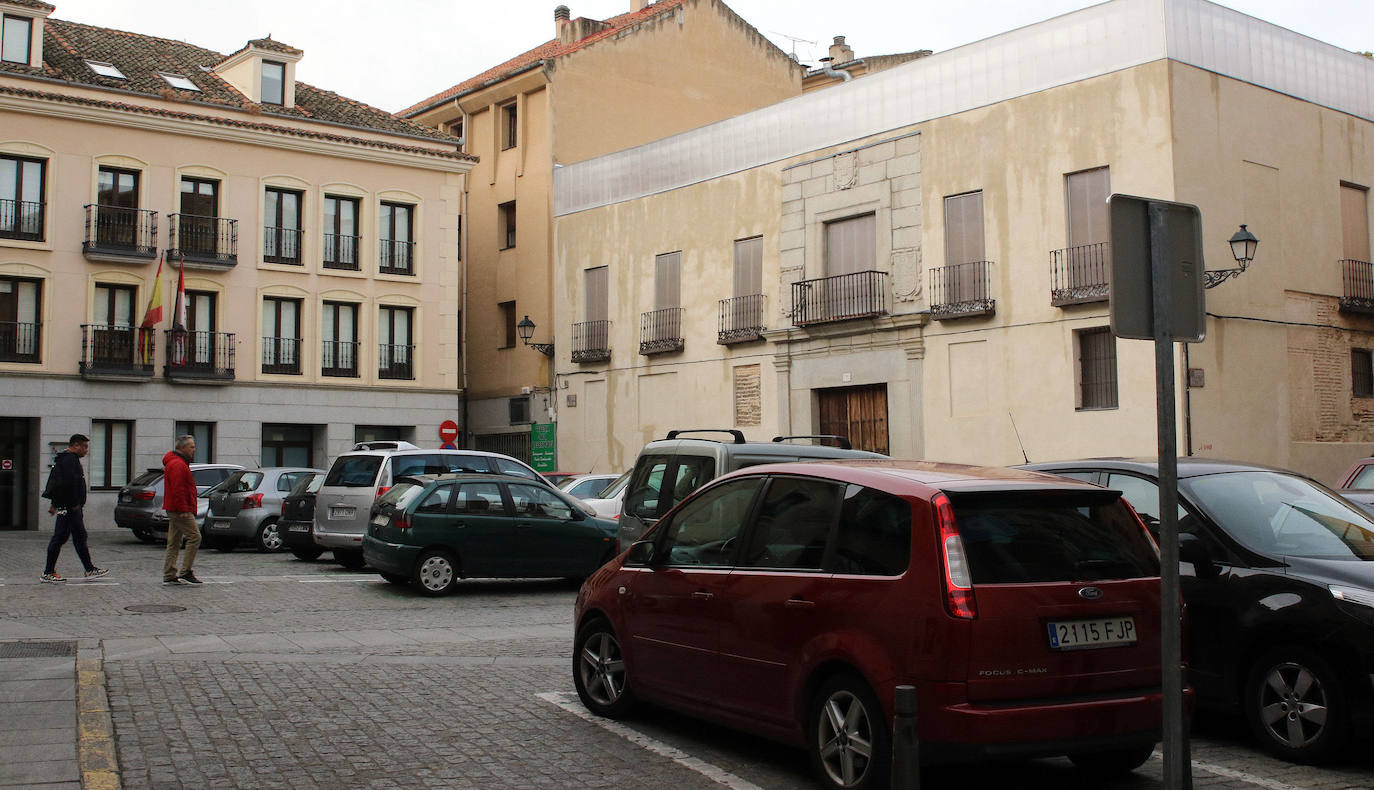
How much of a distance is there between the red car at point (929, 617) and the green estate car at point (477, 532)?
Result: 916cm

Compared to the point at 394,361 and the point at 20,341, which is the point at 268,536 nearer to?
the point at 20,341

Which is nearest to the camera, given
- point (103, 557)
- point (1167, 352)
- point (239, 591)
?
point (1167, 352)

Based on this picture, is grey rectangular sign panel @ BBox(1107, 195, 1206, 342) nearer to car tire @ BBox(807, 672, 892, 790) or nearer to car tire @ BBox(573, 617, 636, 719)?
car tire @ BBox(807, 672, 892, 790)

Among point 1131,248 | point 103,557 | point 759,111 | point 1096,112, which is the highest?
point 759,111

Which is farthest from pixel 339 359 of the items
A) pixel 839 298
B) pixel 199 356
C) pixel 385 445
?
pixel 839 298

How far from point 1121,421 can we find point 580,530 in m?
10.5

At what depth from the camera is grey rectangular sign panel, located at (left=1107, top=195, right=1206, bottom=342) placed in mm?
5406

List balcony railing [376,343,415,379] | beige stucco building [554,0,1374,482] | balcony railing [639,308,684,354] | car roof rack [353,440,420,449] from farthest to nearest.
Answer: balcony railing [376,343,415,379], balcony railing [639,308,684,354], beige stucco building [554,0,1374,482], car roof rack [353,440,420,449]

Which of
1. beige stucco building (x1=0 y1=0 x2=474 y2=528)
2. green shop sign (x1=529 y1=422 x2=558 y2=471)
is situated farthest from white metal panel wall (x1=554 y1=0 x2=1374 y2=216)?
beige stucco building (x1=0 y1=0 x2=474 y2=528)

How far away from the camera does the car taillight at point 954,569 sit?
5.64 meters

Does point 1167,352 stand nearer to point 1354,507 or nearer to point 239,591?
point 1354,507

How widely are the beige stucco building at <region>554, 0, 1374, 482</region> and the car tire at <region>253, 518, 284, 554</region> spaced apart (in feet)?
36.3

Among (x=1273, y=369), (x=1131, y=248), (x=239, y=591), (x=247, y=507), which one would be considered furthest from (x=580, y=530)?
(x=1273, y=369)

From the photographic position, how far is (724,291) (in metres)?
30.5
